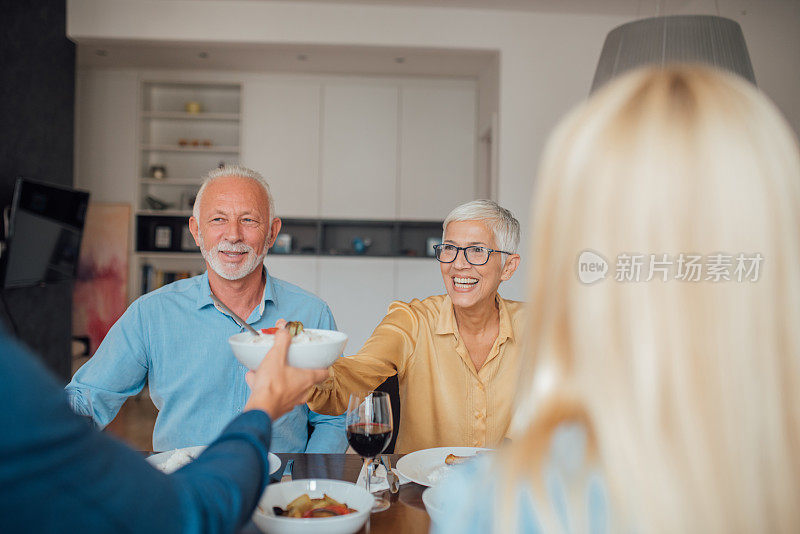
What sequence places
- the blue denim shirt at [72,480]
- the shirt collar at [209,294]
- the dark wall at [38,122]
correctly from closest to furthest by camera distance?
the blue denim shirt at [72,480] < the shirt collar at [209,294] < the dark wall at [38,122]

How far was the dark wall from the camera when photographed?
365cm

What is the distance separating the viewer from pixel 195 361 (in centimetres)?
183

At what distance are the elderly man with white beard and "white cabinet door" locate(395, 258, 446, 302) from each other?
368 centimetres

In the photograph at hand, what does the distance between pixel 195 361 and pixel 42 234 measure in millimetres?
2598

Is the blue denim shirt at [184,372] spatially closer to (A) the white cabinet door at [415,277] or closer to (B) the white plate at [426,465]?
(B) the white plate at [426,465]

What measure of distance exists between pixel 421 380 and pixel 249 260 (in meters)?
0.67

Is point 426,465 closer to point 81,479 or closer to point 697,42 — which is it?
point 81,479

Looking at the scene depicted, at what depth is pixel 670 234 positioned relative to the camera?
586 mm

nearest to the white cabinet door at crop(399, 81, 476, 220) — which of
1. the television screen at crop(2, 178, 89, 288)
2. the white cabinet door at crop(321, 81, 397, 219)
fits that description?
the white cabinet door at crop(321, 81, 397, 219)

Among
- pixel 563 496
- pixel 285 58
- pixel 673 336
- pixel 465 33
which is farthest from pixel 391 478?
pixel 285 58

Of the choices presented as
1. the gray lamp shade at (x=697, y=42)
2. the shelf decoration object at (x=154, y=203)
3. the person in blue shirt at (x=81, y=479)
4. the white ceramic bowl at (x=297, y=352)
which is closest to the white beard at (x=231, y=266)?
the white ceramic bowl at (x=297, y=352)

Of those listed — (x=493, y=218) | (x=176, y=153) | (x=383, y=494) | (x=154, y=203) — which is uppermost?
(x=176, y=153)

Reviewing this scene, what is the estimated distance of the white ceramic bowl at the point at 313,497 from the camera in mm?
970

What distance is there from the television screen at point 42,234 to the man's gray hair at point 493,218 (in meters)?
2.84
